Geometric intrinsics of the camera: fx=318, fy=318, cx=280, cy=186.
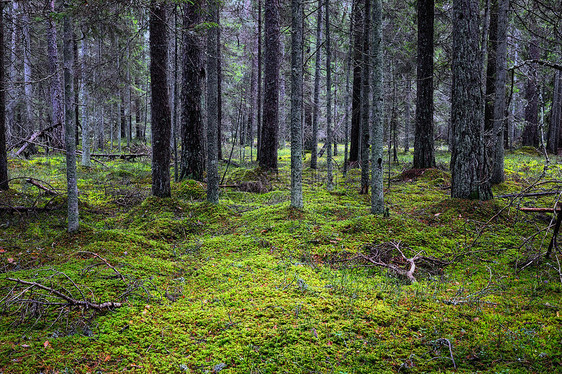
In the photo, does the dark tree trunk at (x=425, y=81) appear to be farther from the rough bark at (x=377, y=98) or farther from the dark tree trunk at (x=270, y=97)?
the rough bark at (x=377, y=98)

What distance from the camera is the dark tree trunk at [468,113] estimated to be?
650 centimetres

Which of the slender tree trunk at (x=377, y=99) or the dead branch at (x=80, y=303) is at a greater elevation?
the slender tree trunk at (x=377, y=99)

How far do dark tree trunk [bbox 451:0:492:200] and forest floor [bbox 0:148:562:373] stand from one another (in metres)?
0.47

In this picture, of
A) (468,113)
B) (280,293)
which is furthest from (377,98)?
(280,293)

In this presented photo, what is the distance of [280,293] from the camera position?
3.81 meters

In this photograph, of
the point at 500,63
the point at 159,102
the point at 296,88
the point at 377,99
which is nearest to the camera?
the point at 377,99

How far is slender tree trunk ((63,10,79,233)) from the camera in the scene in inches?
180

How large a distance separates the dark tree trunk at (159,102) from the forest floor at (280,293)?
1202mm

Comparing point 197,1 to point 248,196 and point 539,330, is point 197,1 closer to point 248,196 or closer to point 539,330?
point 248,196

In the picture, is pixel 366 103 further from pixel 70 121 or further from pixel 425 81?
pixel 70 121

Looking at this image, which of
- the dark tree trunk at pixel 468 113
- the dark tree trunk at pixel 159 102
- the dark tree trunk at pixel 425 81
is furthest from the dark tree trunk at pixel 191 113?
the dark tree trunk at pixel 425 81

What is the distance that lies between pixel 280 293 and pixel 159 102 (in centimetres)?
550

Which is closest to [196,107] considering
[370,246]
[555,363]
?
[370,246]

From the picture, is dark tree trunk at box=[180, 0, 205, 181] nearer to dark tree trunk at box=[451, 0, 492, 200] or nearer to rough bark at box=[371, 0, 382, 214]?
rough bark at box=[371, 0, 382, 214]
